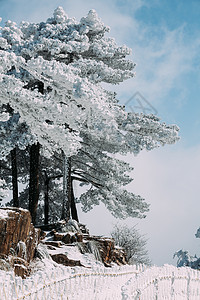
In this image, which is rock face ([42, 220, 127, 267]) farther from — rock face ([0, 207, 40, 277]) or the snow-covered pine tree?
the snow-covered pine tree

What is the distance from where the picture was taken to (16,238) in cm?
921

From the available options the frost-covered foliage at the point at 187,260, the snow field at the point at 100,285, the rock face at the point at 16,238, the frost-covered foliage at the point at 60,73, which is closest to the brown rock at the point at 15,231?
the rock face at the point at 16,238

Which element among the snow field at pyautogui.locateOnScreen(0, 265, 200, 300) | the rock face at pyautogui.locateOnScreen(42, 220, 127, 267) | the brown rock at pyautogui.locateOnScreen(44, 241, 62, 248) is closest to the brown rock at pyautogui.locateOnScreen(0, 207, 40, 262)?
the snow field at pyautogui.locateOnScreen(0, 265, 200, 300)

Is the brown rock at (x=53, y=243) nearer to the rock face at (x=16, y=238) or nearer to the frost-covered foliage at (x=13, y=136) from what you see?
the rock face at (x=16, y=238)

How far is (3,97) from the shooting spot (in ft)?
37.6

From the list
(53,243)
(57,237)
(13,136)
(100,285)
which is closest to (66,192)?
(13,136)

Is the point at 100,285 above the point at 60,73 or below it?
below

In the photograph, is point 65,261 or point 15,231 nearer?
point 15,231

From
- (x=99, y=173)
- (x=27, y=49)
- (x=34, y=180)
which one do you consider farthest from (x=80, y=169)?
(x=27, y=49)

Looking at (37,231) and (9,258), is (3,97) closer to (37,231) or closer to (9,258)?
(37,231)

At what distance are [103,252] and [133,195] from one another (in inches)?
299

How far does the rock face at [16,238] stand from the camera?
8.76m

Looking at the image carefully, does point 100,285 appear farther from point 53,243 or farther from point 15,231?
point 53,243

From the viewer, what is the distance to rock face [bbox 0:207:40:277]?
28.7ft
